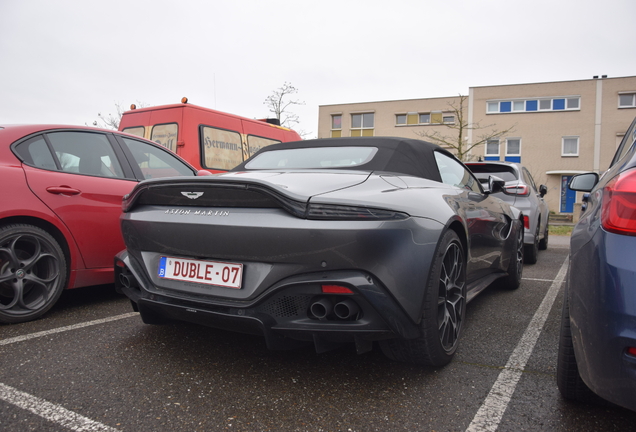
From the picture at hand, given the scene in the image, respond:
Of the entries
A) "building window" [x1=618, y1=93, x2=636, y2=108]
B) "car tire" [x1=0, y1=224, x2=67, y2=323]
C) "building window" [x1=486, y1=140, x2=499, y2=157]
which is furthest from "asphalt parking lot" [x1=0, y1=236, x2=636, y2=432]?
"building window" [x1=618, y1=93, x2=636, y2=108]

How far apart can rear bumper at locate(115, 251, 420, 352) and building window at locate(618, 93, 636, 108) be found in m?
34.1

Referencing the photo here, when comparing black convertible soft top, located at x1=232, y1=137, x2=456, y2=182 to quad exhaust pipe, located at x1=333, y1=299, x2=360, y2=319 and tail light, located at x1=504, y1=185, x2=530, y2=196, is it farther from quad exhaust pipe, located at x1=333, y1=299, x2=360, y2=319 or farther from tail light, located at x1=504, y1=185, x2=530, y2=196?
tail light, located at x1=504, y1=185, x2=530, y2=196

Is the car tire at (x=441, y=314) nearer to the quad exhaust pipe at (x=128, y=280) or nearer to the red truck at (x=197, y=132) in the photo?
the quad exhaust pipe at (x=128, y=280)

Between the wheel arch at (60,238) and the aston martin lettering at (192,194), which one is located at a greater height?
the aston martin lettering at (192,194)

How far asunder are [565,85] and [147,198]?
112ft

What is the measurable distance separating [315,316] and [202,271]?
0.61 metres

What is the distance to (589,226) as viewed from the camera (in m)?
1.78

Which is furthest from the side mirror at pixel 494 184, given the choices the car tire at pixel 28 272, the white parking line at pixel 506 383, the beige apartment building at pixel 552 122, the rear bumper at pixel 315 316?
the beige apartment building at pixel 552 122

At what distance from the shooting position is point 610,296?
1.50 metres

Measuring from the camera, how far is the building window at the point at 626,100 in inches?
1171

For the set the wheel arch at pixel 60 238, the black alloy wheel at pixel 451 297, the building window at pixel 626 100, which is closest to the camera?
the black alloy wheel at pixel 451 297

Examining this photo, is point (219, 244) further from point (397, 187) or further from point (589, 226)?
point (589, 226)

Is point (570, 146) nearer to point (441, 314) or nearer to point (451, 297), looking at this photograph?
point (451, 297)

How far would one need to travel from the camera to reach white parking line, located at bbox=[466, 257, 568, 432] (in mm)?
1944
